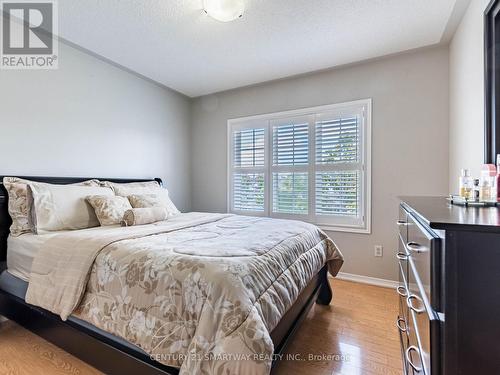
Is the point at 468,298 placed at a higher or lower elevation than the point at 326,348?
higher

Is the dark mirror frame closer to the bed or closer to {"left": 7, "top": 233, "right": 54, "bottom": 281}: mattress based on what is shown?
the bed

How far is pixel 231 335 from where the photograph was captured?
0.99 m

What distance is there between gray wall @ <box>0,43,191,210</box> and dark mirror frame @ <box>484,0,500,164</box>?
11.0ft

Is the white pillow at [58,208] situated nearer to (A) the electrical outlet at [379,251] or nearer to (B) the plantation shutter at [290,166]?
(B) the plantation shutter at [290,166]

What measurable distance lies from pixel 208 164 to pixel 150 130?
3.25 feet

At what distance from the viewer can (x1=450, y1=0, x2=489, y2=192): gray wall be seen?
175cm

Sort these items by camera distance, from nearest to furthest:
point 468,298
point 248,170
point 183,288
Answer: point 468,298, point 183,288, point 248,170

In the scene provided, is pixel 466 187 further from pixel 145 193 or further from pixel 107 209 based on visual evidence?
pixel 145 193

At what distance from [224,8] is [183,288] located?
1883 millimetres

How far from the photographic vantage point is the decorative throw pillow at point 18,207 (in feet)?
6.39

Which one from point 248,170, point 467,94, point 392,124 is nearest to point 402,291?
point 467,94

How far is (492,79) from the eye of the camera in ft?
5.16

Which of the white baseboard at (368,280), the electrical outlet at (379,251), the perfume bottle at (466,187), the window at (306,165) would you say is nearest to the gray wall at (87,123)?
the window at (306,165)

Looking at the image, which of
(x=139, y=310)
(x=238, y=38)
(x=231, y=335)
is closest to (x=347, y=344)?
(x=231, y=335)
